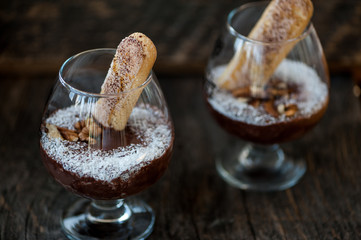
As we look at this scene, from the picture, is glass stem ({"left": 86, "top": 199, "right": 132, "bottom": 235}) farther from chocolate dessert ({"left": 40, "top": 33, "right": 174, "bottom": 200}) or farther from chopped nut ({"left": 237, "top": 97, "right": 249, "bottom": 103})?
chopped nut ({"left": 237, "top": 97, "right": 249, "bottom": 103})

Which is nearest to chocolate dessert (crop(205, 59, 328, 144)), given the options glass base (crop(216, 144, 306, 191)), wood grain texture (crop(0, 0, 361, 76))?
glass base (crop(216, 144, 306, 191))

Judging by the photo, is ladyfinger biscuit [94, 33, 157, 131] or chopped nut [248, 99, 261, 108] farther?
chopped nut [248, 99, 261, 108]

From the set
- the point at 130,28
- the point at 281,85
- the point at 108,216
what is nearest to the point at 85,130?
the point at 108,216

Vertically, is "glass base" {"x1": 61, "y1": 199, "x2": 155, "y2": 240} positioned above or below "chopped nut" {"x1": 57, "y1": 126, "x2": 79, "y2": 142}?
below

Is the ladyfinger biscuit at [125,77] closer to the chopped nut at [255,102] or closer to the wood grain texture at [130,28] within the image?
the chopped nut at [255,102]

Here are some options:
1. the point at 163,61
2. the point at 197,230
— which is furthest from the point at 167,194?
the point at 163,61

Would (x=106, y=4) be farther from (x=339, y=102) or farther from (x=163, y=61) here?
(x=339, y=102)

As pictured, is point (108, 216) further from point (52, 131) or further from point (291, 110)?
point (291, 110)
